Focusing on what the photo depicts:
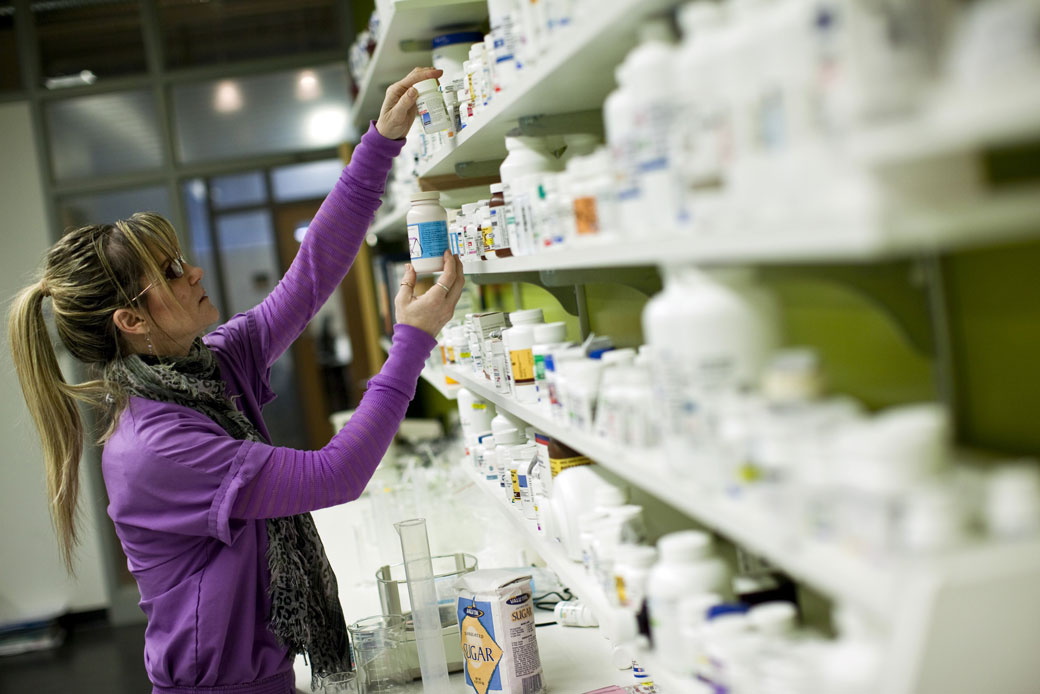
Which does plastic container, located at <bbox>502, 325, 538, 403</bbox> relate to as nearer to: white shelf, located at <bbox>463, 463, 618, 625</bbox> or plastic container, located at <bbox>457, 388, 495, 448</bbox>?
white shelf, located at <bbox>463, 463, 618, 625</bbox>

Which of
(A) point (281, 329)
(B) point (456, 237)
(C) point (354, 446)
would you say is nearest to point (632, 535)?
(C) point (354, 446)

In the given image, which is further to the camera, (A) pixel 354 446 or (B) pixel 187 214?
(B) pixel 187 214

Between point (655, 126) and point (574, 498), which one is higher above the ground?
point (655, 126)

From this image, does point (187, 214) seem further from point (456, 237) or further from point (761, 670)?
point (761, 670)

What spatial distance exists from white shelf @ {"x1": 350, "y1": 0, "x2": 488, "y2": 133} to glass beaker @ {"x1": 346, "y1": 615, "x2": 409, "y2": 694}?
5.06ft

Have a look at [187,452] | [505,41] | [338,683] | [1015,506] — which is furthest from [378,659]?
[1015,506]

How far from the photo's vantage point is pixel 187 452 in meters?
1.93

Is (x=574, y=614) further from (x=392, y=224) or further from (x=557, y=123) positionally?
(x=392, y=224)

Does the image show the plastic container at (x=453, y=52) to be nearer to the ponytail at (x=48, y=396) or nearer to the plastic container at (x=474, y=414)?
the plastic container at (x=474, y=414)

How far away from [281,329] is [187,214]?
421 cm

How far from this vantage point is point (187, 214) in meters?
6.40

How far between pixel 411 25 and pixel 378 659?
165 cm

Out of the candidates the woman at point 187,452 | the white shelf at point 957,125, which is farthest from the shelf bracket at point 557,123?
the white shelf at point 957,125

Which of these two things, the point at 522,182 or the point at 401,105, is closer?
the point at 522,182
